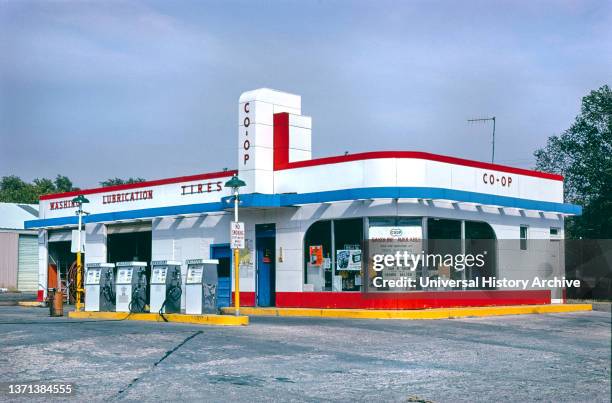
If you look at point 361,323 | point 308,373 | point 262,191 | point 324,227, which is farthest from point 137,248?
point 308,373

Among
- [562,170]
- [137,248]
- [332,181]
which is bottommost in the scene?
[137,248]

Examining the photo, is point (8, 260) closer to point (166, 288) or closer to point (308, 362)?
point (166, 288)

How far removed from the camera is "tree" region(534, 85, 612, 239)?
4819 cm

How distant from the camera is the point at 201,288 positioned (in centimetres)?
2184

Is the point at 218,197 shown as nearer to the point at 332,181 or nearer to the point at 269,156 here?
the point at 269,156

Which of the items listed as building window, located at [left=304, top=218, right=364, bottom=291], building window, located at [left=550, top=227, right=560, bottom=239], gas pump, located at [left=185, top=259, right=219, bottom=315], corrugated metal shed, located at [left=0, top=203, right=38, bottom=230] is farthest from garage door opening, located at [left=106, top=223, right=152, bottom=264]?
corrugated metal shed, located at [left=0, top=203, right=38, bottom=230]

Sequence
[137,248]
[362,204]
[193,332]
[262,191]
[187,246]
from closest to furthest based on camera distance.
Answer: [193,332]
[362,204]
[262,191]
[187,246]
[137,248]

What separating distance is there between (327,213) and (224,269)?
17.4ft

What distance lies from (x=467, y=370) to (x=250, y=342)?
4.85 m

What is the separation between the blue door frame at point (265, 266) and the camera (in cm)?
2786

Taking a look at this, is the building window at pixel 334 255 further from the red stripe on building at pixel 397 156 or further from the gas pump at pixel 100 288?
the gas pump at pixel 100 288

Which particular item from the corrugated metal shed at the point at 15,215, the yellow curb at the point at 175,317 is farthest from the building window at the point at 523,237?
the corrugated metal shed at the point at 15,215

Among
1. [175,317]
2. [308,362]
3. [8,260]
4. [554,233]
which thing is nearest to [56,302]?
[175,317]

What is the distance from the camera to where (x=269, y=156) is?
91.0ft
